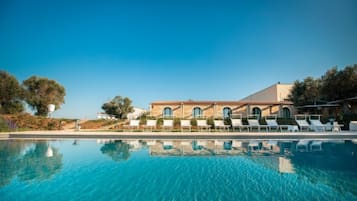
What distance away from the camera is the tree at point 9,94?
18391mm

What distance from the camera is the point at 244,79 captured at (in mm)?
20969

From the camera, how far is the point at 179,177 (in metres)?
4.01

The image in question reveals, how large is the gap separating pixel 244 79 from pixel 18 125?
22.3 m

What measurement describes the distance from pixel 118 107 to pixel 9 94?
50.7 feet

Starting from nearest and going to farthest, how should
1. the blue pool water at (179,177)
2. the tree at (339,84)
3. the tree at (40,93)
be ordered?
the blue pool water at (179,177)
the tree at (339,84)
the tree at (40,93)

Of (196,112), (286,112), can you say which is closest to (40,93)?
(196,112)

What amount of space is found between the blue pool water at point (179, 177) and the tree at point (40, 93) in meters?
18.4

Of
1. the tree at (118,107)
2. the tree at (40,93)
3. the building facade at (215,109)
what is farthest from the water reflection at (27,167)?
the tree at (118,107)

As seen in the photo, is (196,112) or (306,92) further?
(306,92)

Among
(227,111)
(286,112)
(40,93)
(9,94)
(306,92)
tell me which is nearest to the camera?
(227,111)

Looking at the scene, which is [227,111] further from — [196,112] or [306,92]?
[306,92]

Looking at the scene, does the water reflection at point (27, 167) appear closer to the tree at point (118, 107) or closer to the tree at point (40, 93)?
the tree at point (40, 93)

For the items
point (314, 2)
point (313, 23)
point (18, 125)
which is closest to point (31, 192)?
point (18, 125)

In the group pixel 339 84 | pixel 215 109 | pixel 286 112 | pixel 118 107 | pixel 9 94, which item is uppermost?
pixel 339 84
